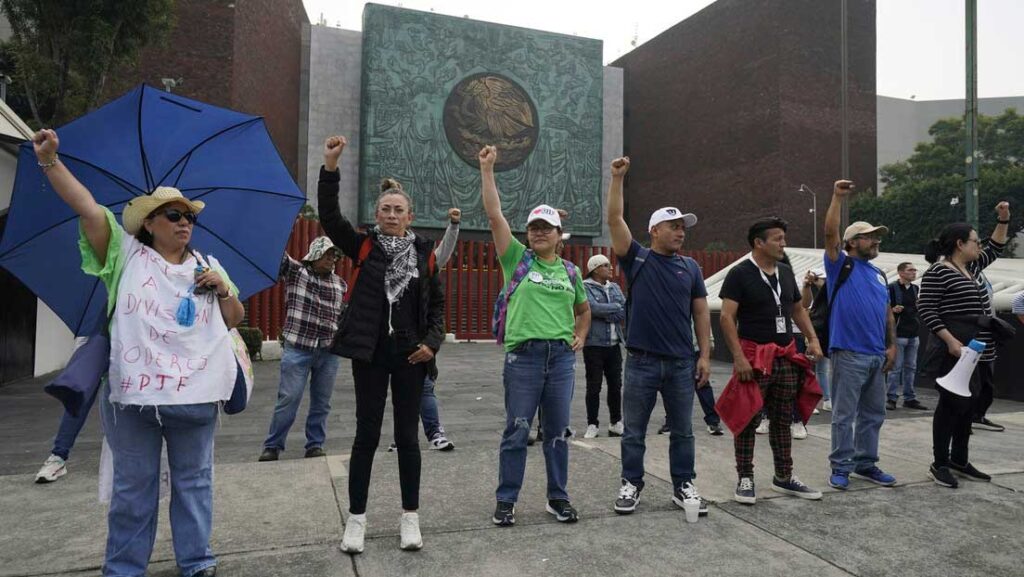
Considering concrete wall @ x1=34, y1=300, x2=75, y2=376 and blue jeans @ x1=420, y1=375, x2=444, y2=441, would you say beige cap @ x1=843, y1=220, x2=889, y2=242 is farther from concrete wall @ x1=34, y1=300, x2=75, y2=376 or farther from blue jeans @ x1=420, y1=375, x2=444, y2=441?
concrete wall @ x1=34, y1=300, x2=75, y2=376

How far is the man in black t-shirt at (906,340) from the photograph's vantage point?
328 inches

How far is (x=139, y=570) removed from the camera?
2.68 meters

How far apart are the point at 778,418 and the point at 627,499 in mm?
1234

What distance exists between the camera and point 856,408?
452cm

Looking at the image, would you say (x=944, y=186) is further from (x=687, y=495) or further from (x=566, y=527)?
(x=566, y=527)

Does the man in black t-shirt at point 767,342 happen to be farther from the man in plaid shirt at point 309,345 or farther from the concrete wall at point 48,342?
the concrete wall at point 48,342

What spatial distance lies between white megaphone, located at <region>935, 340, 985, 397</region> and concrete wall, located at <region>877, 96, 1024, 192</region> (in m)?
60.8

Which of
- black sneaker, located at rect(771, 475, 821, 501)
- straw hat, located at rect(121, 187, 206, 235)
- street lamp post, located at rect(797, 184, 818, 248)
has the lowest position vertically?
black sneaker, located at rect(771, 475, 821, 501)

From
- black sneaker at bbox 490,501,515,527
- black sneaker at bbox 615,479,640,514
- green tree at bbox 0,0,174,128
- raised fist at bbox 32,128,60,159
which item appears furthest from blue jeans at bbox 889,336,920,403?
green tree at bbox 0,0,174,128

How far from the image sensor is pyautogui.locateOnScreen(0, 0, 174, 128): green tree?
10906mm

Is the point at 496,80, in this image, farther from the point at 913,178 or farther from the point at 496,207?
the point at 496,207

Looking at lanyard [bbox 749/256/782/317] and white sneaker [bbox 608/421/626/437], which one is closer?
lanyard [bbox 749/256/782/317]

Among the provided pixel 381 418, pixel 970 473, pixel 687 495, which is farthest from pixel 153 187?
pixel 970 473

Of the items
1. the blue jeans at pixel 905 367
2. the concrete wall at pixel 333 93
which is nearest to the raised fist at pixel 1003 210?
the blue jeans at pixel 905 367
